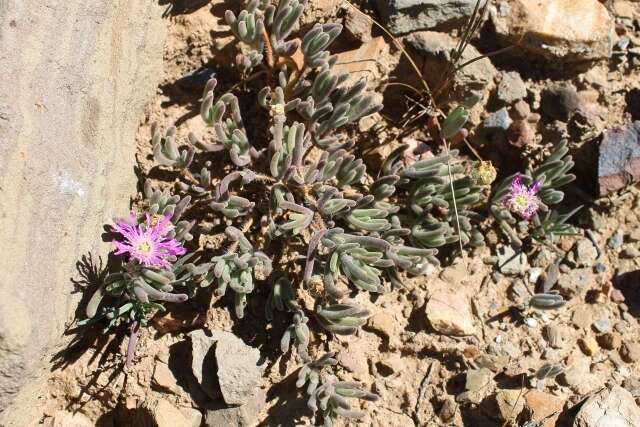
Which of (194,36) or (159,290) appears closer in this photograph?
(159,290)

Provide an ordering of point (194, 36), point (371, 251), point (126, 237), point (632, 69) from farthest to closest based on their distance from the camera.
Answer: point (632, 69), point (194, 36), point (371, 251), point (126, 237)

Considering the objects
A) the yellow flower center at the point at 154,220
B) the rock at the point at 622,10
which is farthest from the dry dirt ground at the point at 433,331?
the yellow flower center at the point at 154,220

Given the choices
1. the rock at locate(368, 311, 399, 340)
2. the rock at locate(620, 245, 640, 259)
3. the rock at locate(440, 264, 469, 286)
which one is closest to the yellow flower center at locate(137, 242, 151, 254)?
the rock at locate(368, 311, 399, 340)

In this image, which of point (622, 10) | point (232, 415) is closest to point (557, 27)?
point (622, 10)

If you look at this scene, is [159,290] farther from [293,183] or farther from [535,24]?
[535,24]

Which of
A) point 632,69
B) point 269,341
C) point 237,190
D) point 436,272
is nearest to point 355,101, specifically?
point 237,190

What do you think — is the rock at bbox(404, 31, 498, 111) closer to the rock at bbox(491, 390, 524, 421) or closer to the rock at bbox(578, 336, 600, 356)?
the rock at bbox(578, 336, 600, 356)
